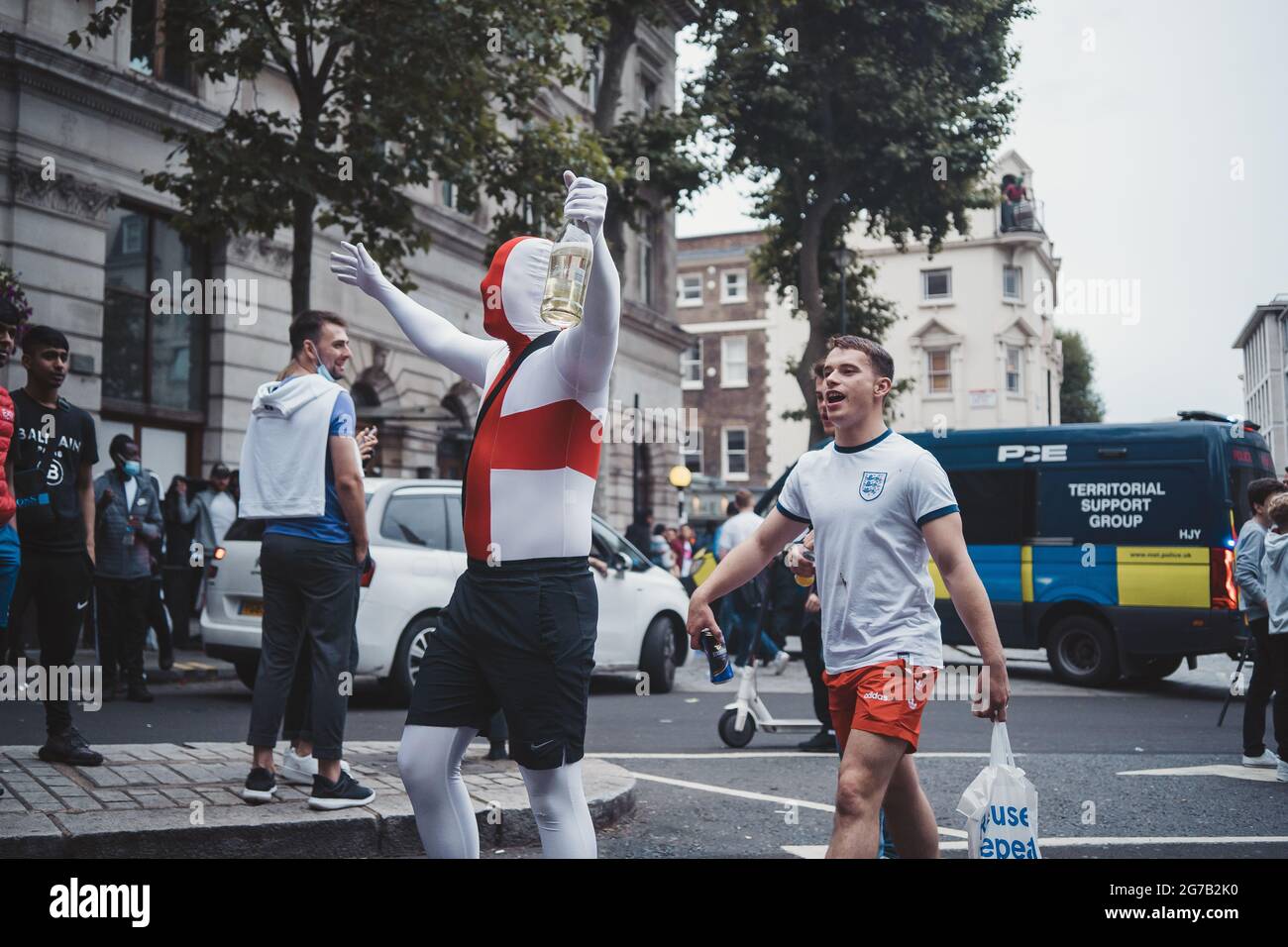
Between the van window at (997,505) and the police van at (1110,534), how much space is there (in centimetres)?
1

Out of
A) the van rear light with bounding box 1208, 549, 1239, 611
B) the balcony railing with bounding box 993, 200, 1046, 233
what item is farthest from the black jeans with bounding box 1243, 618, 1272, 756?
the balcony railing with bounding box 993, 200, 1046, 233

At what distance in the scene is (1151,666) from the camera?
1407 cm

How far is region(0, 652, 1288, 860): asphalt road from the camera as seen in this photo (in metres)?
5.93

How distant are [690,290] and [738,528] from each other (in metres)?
43.5

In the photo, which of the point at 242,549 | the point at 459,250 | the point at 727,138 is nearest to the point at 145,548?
the point at 242,549

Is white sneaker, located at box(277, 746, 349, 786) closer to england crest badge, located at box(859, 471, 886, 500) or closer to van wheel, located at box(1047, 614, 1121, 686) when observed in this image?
england crest badge, located at box(859, 471, 886, 500)

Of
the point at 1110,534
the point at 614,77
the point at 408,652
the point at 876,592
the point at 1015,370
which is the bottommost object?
the point at 408,652

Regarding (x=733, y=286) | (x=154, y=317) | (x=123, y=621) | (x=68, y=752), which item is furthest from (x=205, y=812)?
(x=733, y=286)

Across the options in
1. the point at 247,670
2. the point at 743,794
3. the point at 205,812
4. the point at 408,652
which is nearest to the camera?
the point at 205,812

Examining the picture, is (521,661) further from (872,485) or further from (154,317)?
(154,317)

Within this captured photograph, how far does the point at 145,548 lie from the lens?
34.9 feet

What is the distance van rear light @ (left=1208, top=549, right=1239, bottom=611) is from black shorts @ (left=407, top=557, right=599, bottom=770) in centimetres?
1061

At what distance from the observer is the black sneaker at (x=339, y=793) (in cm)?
539

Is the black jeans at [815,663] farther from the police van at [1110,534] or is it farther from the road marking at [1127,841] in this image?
the police van at [1110,534]
